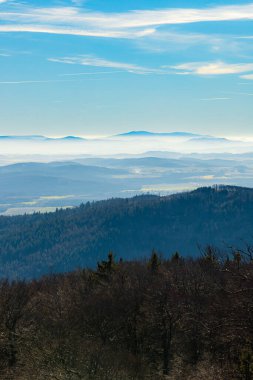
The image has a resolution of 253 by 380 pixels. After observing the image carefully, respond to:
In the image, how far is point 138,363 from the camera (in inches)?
2112

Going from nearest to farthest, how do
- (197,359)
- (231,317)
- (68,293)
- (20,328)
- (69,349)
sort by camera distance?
(231,317) < (69,349) < (20,328) < (197,359) < (68,293)

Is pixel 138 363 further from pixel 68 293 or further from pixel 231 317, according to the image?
pixel 231 317

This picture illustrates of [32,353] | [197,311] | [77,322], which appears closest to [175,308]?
[197,311]

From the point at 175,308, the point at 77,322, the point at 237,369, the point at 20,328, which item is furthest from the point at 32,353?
the point at 237,369

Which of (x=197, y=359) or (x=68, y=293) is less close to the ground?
(x=68, y=293)

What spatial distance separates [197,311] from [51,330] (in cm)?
1682

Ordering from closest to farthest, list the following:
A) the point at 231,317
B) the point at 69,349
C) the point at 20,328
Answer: the point at 231,317, the point at 69,349, the point at 20,328

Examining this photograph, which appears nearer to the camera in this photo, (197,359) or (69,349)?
(69,349)

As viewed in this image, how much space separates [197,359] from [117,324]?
34.2 feet

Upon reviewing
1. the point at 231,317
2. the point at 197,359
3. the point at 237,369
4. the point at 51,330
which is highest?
the point at 231,317

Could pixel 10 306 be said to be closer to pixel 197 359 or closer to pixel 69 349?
pixel 69 349

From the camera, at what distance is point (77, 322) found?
6216cm

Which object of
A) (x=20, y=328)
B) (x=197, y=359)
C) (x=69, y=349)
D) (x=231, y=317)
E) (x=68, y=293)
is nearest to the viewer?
(x=231, y=317)

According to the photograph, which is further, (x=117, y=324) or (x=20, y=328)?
(x=117, y=324)
